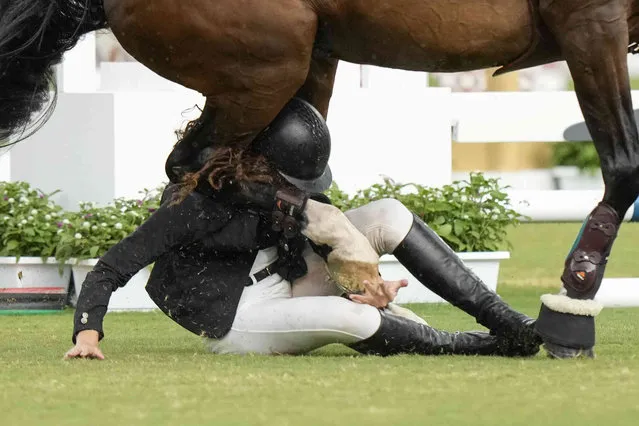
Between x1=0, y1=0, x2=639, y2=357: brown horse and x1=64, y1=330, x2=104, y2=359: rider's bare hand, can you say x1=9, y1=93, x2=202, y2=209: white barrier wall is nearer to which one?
x1=0, y1=0, x2=639, y2=357: brown horse

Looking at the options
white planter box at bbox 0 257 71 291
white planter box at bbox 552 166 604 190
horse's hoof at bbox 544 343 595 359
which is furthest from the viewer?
white planter box at bbox 552 166 604 190

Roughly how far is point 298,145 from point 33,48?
39.1 inches

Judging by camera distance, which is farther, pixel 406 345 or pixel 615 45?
pixel 406 345

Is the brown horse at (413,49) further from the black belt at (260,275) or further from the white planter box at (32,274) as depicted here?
the white planter box at (32,274)

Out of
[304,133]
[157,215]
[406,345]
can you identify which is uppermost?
[304,133]

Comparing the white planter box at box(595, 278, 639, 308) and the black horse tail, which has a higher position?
the black horse tail

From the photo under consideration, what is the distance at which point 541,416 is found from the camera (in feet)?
9.96

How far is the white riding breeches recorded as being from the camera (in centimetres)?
432

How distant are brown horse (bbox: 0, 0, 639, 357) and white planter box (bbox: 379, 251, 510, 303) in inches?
92.5

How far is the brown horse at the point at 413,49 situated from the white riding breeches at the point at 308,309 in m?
0.46

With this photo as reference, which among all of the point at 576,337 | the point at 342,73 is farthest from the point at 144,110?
the point at 576,337

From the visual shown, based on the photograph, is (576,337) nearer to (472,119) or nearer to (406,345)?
(406,345)

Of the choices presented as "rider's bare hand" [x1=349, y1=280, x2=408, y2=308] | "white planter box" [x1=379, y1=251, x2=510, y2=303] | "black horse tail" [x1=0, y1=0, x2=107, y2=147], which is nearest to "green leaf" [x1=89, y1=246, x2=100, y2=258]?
"white planter box" [x1=379, y1=251, x2=510, y2=303]

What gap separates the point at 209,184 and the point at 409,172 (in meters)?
3.17
